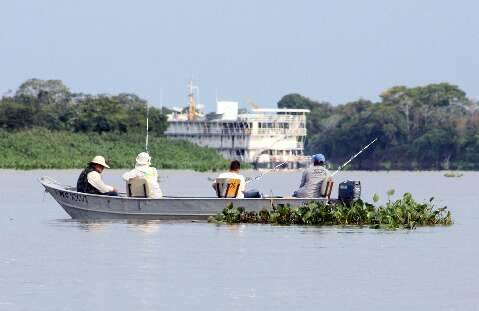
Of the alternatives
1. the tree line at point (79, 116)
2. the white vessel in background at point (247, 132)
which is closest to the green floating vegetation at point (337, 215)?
the tree line at point (79, 116)

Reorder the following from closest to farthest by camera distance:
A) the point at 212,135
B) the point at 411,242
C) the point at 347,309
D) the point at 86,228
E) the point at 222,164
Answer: the point at 347,309 → the point at 411,242 → the point at 86,228 → the point at 222,164 → the point at 212,135

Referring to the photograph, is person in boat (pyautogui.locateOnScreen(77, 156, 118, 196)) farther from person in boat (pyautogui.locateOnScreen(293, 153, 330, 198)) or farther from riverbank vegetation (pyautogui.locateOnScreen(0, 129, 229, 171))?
riverbank vegetation (pyautogui.locateOnScreen(0, 129, 229, 171))

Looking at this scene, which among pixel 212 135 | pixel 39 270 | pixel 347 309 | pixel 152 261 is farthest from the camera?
pixel 212 135

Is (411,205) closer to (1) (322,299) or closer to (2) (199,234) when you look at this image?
(2) (199,234)

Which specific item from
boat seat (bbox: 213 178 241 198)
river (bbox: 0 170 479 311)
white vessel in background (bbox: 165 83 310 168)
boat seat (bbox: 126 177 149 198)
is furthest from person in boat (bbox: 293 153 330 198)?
white vessel in background (bbox: 165 83 310 168)

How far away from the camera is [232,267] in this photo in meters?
23.6

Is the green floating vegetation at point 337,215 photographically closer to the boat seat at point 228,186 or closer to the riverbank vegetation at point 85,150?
the boat seat at point 228,186

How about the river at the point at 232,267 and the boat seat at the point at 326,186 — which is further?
the boat seat at the point at 326,186

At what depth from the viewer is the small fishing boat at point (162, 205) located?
106 feet

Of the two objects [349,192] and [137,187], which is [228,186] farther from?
[349,192]

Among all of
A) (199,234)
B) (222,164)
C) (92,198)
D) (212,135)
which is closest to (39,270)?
(199,234)

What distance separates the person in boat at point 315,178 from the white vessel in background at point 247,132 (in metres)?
129

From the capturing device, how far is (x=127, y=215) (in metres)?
32.8

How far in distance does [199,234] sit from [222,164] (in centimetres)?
8557
